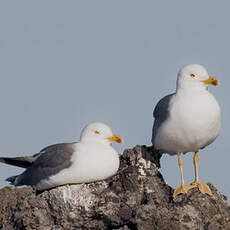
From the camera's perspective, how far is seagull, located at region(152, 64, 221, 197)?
15.0 m

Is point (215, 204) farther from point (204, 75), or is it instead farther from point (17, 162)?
point (17, 162)

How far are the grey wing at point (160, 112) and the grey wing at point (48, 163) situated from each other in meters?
1.96

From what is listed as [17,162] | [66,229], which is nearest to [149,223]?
[66,229]

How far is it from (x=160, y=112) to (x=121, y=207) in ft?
7.67

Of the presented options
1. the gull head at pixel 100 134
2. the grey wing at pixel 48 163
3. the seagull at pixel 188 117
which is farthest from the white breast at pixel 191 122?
the grey wing at pixel 48 163

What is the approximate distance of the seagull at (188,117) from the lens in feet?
49.1

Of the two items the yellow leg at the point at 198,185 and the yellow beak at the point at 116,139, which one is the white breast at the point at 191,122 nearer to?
the yellow leg at the point at 198,185

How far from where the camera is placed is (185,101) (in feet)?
49.6

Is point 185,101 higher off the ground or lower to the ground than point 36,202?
higher

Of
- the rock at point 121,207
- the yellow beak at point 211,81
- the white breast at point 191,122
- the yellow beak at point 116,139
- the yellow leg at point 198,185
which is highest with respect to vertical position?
the yellow beak at point 211,81

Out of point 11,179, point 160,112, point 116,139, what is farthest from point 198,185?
point 11,179

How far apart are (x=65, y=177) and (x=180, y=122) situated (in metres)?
2.65

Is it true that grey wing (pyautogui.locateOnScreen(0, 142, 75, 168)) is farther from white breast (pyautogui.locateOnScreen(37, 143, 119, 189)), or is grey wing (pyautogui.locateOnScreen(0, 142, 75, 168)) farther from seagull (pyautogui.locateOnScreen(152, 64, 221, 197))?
seagull (pyautogui.locateOnScreen(152, 64, 221, 197))

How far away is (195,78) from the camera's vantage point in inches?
609
